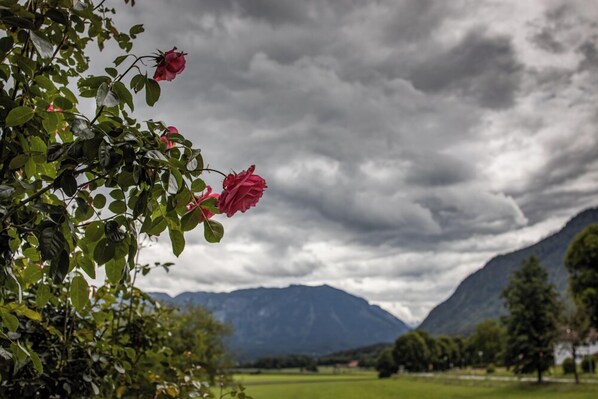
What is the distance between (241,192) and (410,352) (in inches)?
4742

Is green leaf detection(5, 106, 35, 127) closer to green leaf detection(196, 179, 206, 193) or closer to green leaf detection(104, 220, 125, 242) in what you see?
green leaf detection(104, 220, 125, 242)

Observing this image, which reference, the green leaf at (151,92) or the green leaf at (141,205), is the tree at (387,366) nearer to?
the green leaf at (151,92)

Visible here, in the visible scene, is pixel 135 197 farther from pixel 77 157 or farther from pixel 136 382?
pixel 136 382

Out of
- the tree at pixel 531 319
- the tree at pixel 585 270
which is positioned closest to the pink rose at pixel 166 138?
the tree at pixel 531 319

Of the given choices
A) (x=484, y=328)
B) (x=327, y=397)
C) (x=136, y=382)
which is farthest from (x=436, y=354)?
(x=136, y=382)

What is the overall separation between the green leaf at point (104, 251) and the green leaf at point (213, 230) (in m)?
0.31

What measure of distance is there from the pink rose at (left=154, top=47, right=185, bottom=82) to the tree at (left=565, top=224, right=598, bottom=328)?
5019 cm

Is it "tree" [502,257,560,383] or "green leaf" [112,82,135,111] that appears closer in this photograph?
"green leaf" [112,82,135,111]

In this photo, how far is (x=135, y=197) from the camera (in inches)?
67.0

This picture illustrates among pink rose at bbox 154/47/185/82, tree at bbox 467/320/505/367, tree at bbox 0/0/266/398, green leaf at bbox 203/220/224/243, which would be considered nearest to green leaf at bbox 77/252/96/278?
tree at bbox 0/0/266/398

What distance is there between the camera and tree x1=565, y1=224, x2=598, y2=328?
4556 cm

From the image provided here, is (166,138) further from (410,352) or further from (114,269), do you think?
(410,352)

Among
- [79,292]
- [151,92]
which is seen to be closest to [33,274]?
[79,292]

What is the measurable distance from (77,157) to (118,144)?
0.13 m
